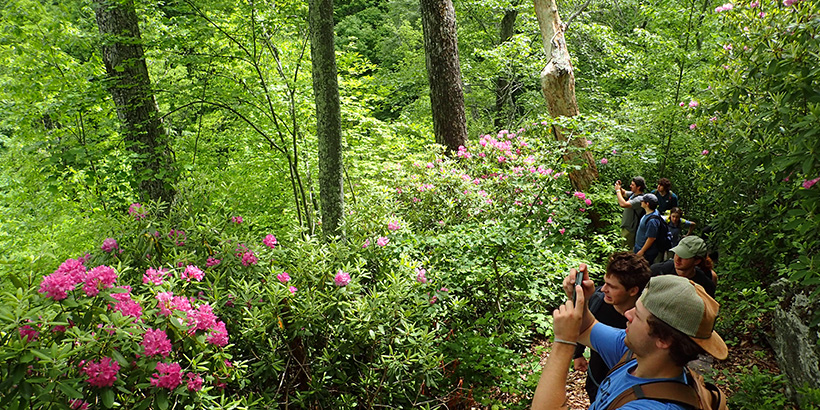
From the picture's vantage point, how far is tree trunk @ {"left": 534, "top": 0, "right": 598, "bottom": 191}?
6992mm

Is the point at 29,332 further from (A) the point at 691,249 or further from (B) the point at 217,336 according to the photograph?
(A) the point at 691,249

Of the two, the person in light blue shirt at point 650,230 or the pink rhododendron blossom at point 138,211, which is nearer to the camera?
the pink rhododendron blossom at point 138,211

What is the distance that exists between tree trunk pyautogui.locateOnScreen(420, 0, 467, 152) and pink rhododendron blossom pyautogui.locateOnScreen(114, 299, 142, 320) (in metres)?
5.27

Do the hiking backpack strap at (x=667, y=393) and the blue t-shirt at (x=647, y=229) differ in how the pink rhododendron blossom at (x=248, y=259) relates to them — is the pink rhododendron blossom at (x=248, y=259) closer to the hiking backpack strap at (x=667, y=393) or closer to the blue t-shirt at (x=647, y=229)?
the hiking backpack strap at (x=667, y=393)

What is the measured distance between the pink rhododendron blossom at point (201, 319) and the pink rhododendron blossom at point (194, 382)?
0.63 ft

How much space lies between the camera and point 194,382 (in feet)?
6.17

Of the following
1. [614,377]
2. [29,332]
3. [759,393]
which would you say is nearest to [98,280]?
[29,332]

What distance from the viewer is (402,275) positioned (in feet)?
10.1

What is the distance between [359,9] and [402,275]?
1995cm

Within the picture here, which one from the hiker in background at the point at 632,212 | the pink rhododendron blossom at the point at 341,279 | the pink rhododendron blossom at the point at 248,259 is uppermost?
the pink rhododendron blossom at the point at 248,259

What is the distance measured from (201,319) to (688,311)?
187cm

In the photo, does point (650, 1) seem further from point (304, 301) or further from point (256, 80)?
point (304, 301)

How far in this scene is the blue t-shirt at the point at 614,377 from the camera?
1.28 meters

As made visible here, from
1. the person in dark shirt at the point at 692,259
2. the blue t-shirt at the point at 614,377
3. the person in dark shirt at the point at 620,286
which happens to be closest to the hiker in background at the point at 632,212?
the person in dark shirt at the point at 692,259
